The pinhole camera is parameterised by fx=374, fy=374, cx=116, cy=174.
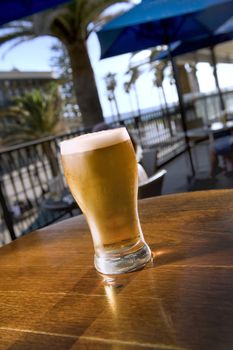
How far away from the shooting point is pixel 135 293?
2.17 ft

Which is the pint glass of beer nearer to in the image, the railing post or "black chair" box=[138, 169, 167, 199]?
"black chair" box=[138, 169, 167, 199]

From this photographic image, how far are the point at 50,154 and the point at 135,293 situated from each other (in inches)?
223

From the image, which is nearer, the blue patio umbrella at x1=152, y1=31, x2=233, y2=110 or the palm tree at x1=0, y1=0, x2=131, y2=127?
the blue patio umbrella at x1=152, y1=31, x2=233, y2=110

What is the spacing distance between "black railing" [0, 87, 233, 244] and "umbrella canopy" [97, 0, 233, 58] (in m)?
1.33

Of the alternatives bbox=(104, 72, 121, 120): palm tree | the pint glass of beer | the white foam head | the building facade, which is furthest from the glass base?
bbox=(104, 72, 121, 120): palm tree

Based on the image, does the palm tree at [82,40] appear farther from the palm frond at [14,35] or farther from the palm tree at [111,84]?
the palm tree at [111,84]

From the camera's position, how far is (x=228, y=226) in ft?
2.88

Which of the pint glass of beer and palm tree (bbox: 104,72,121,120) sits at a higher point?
palm tree (bbox: 104,72,121,120)

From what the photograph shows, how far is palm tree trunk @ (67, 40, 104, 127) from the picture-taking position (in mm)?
7555

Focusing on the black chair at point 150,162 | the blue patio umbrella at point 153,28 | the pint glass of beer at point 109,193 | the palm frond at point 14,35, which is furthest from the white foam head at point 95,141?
the palm frond at point 14,35

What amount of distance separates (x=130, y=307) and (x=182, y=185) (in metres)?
5.17

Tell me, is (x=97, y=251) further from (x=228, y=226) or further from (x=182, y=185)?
(x=182, y=185)

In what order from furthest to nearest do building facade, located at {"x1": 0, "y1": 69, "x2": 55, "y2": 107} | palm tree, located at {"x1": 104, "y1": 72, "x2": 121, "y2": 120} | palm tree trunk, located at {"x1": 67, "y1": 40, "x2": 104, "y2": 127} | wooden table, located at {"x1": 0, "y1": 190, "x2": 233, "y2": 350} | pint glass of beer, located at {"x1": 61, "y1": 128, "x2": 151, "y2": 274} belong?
palm tree, located at {"x1": 104, "y1": 72, "x2": 121, "y2": 120} < building facade, located at {"x1": 0, "y1": 69, "x2": 55, "y2": 107} < palm tree trunk, located at {"x1": 67, "y1": 40, "x2": 104, "y2": 127} < pint glass of beer, located at {"x1": 61, "y1": 128, "x2": 151, "y2": 274} < wooden table, located at {"x1": 0, "y1": 190, "x2": 233, "y2": 350}

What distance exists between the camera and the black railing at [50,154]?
5.00 m
